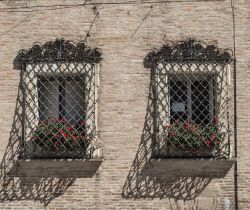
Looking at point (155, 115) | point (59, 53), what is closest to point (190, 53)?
point (155, 115)

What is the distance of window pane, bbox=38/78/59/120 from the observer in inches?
390

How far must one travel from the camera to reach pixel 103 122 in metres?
9.67

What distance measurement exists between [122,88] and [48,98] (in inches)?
58.6

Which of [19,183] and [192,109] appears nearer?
[19,183]

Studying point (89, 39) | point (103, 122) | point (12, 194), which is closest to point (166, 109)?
point (103, 122)

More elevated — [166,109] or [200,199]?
[166,109]

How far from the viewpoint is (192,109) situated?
9.84 metres

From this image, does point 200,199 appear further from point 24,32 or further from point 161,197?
point 24,32

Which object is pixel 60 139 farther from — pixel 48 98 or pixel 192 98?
pixel 192 98

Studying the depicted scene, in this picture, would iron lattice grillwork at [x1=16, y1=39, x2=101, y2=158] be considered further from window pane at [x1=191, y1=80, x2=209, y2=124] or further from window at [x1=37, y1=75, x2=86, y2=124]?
window pane at [x1=191, y1=80, x2=209, y2=124]

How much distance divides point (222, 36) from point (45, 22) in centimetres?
345

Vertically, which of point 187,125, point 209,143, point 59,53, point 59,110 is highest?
point 59,53

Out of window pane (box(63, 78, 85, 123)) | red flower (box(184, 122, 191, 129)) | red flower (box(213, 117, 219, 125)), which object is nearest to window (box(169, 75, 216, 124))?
red flower (box(213, 117, 219, 125))

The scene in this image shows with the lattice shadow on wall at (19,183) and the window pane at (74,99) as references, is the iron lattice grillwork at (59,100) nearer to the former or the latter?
the window pane at (74,99)
